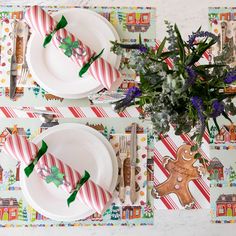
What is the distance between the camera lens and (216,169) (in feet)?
4.39

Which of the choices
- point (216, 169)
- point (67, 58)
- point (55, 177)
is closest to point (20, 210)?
point (55, 177)

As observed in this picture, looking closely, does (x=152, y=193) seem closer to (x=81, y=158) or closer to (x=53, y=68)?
(x=81, y=158)

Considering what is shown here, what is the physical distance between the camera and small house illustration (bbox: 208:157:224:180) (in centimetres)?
134

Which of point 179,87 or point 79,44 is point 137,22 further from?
point 179,87

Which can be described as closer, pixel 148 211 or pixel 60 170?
pixel 60 170

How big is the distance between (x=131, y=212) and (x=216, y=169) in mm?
297

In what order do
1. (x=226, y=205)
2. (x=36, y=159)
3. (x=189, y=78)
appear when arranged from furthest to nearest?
(x=226, y=205) → (x=36, y=159) → (x=189, y=78)

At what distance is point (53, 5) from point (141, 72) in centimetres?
56

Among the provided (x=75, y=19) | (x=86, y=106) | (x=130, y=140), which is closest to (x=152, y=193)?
(x=130, y=140)

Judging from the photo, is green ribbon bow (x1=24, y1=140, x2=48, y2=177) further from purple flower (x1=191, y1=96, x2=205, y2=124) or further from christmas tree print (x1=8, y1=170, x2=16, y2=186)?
purple flower (x1=191, y1=96, x2=205, y2=124)

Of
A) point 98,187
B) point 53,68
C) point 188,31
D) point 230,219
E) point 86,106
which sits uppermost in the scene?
point 188,31

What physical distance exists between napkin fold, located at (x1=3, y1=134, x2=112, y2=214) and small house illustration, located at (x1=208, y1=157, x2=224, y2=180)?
34 centimetres

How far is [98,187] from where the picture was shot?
4.08 ft

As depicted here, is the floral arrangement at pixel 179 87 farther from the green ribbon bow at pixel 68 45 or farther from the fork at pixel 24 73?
the fork at pixel 24 73
